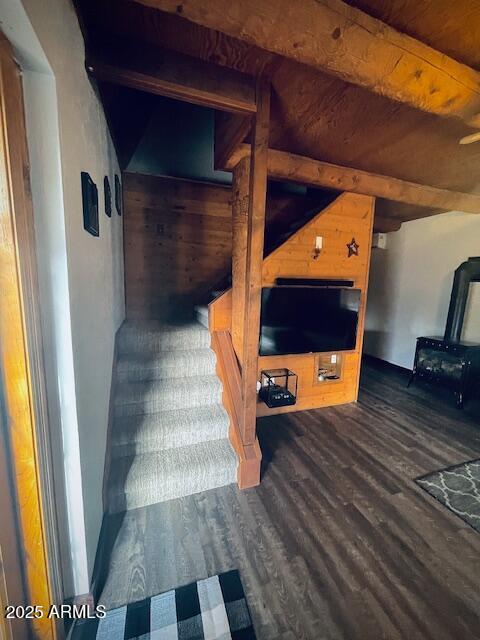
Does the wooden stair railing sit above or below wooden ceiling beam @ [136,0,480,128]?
below

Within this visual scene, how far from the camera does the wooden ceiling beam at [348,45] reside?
43.6 inches

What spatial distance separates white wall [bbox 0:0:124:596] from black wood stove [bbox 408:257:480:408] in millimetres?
3934

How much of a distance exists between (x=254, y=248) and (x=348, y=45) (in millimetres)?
1065

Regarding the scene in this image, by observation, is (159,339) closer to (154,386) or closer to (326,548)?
(154,386)

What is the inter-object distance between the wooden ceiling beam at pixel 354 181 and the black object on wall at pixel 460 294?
0.73 m

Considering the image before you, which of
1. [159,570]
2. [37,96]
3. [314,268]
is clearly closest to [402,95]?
[314,268]

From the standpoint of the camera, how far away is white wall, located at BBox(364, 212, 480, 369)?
145 inches

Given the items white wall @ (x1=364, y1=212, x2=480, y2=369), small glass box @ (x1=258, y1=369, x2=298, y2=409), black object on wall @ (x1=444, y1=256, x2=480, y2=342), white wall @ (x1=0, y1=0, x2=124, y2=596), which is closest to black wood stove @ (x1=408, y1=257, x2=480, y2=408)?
black object on wall @ (x1=444, y1=256, x2=480, y2=342)

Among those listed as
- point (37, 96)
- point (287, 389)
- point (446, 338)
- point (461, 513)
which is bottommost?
point (461, 513)

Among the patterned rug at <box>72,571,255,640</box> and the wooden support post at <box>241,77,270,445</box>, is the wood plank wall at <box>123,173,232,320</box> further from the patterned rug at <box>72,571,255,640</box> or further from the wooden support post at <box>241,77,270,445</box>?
the patterned rug at <box>72,571,255,640</box>

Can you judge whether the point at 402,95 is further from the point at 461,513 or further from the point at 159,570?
the point at 159,570

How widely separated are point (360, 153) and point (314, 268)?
114 centimetres

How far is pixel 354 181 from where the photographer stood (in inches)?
107

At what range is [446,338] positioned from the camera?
361 cm
